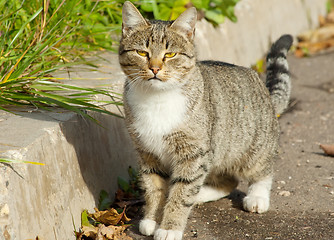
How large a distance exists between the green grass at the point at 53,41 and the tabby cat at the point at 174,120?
461mm

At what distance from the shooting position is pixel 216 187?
4.34 metres

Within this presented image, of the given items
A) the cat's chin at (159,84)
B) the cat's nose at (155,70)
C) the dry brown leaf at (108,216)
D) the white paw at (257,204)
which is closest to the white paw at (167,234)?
the dry brown leaf at (108,216)

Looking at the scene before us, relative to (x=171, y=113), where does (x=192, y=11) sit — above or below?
above

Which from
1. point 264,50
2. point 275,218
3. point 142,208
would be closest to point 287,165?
point 275,218

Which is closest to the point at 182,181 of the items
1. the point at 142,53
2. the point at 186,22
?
the point at 142,53

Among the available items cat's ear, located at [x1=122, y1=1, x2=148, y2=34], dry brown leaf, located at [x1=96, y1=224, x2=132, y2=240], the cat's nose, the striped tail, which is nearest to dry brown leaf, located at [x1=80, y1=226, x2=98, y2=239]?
dry brown leaf, located at [x1=96, y1=224, x2=132, y2=240]

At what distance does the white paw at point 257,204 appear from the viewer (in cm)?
398

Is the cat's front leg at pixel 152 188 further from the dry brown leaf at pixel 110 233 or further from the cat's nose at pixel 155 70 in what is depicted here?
the cat's nose at pixel 155 70

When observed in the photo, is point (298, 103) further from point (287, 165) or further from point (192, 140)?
point (192, 140)

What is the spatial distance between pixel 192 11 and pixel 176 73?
461 millimetres

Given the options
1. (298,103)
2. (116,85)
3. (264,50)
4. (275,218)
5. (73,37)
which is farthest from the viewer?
(264,50)

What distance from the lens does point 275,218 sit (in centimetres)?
390

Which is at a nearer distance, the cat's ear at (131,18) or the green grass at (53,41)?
the cat's ear at (131,18)

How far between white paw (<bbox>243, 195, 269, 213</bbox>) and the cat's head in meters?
1.09
